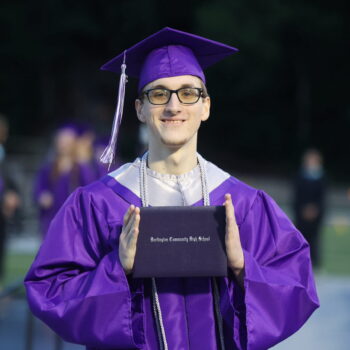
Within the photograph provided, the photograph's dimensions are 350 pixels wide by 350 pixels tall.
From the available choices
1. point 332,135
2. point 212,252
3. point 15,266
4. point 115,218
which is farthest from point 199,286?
point 332,135

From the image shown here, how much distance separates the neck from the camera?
329 cm

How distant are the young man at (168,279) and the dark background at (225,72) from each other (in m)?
30.3

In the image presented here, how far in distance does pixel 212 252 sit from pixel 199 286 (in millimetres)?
197

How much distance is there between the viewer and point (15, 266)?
496 inches

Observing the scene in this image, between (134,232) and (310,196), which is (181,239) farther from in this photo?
(310,196)

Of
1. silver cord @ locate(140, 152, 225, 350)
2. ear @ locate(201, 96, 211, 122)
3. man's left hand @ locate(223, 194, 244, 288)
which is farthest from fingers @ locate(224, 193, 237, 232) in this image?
ear @ locate(201, 96, 211, 122)

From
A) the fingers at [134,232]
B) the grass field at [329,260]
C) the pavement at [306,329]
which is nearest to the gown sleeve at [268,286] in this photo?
the fingers at [134,232]

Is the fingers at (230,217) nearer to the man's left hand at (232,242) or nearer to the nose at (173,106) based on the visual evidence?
the man's left hand at (232,242)

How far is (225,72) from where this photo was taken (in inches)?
1479

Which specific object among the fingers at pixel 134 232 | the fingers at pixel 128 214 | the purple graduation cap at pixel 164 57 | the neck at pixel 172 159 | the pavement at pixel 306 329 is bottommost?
the pavement at pixel 306 329

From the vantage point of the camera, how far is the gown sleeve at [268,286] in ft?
10.1

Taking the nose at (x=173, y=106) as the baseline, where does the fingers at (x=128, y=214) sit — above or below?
below

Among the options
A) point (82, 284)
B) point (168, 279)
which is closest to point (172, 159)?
point (168, 279)

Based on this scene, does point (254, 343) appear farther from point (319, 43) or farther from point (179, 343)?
point (319, 43)
